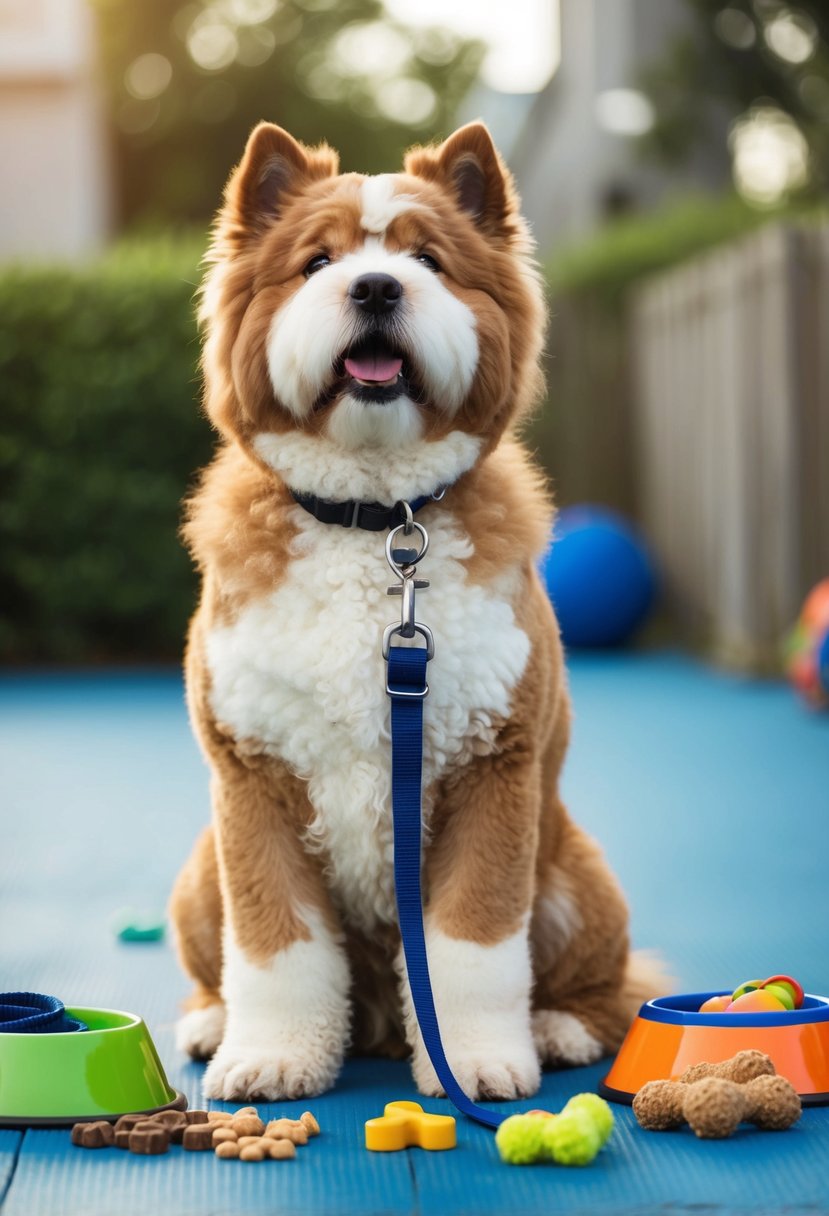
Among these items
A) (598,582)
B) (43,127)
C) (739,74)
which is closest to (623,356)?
(598,582)

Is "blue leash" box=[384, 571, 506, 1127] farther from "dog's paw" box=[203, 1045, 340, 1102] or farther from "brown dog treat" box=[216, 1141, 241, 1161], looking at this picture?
"brown dog treat" box=[216, 1141, 241, 1161]

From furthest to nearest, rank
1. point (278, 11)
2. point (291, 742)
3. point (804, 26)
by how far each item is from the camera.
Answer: point (278, 11), point (804, 26), point (291, 742)

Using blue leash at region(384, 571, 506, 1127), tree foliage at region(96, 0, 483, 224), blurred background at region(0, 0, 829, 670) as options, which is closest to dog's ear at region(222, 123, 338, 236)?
blue leash at region(384, 571, 506, 1127)

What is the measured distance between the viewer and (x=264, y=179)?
3.06 m

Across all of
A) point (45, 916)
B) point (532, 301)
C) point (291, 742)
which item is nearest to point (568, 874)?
point (291, 742)

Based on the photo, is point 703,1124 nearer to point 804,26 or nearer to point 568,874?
point 568,874

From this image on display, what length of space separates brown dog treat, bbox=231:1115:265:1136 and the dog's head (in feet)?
3.70

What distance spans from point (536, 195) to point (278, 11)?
6.05 meters

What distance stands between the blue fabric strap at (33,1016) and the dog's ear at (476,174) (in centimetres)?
170

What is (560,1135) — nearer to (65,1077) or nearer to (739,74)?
(65,1077)

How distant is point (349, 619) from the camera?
2.90 m

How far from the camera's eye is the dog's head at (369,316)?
281 centimetres

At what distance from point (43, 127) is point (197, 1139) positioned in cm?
1983

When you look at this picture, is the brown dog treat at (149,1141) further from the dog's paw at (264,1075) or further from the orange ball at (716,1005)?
the orange ball at (716,1005)
